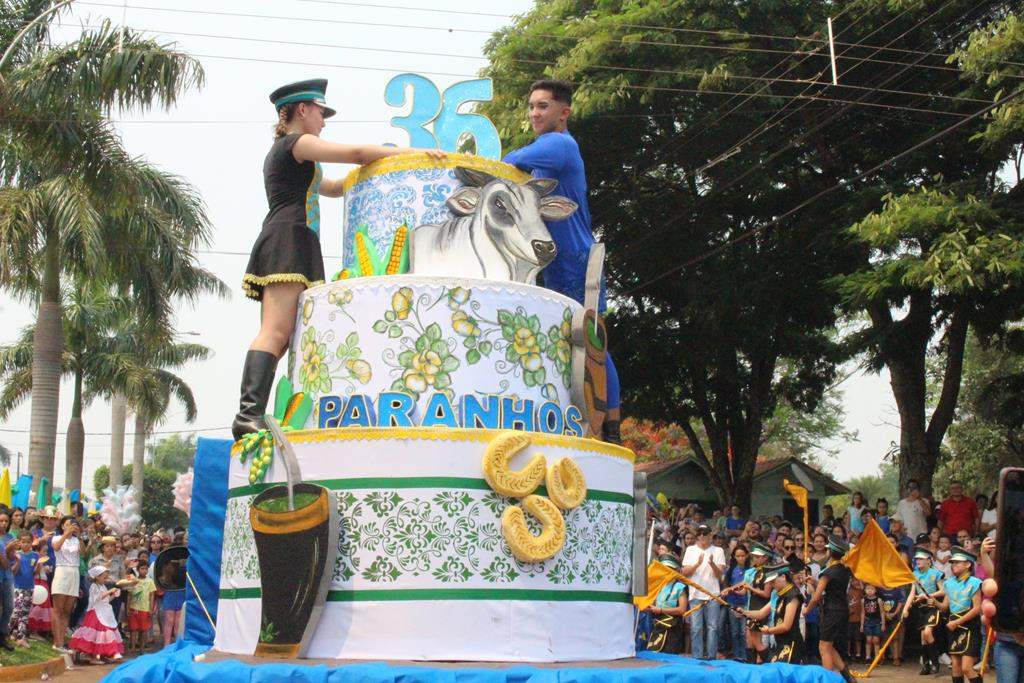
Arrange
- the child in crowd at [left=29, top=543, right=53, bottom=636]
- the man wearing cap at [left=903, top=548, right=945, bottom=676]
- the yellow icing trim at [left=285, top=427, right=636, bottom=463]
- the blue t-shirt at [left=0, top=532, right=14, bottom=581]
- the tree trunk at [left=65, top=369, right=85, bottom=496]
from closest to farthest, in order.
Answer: the yellow icing trim at [left=285, top=427, right=636, bottom=463] < the blue t-shirt at [left=0, top=532, right=14, bottom=581] < the man wearing cap at [left=903, top=548, right=945, bottom=676] < the child in crowd at [left=29, top=543, right=53, bottom=636] < the tree trunk at [left=65, top=369, right=85, bottom=496]

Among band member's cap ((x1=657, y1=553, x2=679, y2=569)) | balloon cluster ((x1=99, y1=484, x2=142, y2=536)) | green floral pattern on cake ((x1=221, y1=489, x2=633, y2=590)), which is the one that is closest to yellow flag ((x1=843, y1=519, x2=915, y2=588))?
band member's cap ((x1=657, y1=553, x2=679, y2=569))

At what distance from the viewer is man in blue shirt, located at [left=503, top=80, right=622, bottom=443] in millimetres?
8414

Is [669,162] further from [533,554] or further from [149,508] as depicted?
[149,508]

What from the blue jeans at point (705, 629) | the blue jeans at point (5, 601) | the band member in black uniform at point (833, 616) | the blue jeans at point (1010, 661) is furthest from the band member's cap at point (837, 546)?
the blue jeans at point (5, 601)

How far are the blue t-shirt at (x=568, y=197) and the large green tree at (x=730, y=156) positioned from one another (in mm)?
11637

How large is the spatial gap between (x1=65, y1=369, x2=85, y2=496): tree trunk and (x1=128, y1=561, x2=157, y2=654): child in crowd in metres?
13.0

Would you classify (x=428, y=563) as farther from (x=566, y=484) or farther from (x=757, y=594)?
(x=757, y=594)

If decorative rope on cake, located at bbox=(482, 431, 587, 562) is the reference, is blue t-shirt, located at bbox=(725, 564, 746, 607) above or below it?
below

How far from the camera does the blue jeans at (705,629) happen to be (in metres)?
17.0

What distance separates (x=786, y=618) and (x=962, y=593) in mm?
2031

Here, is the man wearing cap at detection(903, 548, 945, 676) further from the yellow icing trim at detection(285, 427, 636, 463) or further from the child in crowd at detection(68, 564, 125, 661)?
the child in crowd at detection(68, 564, 125, 661)

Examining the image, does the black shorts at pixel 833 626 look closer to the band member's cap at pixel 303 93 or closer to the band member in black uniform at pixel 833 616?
the band member in black uniform at pixel 833 616

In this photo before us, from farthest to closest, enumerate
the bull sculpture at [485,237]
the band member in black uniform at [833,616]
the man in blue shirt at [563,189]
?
the band member in black uniform at [833,616], the man in blue shirt at [563,189], the bull sculpture at [485,237]

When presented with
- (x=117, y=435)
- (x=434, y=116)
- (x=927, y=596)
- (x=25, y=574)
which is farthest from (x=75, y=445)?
(x=434, y=116)
